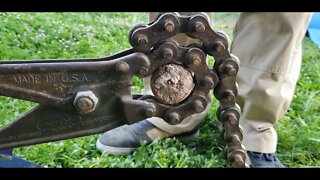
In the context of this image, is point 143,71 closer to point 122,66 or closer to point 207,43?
point 122,66

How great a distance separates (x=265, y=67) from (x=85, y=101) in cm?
82

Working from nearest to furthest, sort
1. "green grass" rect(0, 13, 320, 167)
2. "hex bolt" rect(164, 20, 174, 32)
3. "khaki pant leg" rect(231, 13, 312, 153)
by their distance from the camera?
1. "hex bolt" rect(164, 20, 174, 32)
2. "khaki pant leg" rect(231, 13, 312, 153)
3. "green grass" rect(0, 13, 320, 167)

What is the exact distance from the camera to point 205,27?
1280 millimetres

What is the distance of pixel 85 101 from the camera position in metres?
1.30

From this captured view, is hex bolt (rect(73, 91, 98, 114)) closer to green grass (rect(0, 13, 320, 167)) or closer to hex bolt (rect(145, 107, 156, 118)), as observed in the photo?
hex bolt (rect(145, 107, 156, 118))

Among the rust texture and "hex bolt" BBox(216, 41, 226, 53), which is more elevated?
"hex bolt" BBox(216, 41, 226, 53)

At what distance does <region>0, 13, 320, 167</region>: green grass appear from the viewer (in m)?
2.00

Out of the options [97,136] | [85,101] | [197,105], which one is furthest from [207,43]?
[97,136]

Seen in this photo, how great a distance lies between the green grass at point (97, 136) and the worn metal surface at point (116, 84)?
1.98 feet

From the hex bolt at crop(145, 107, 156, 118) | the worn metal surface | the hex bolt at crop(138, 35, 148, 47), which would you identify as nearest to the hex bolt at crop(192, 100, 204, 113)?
the worn metal surface

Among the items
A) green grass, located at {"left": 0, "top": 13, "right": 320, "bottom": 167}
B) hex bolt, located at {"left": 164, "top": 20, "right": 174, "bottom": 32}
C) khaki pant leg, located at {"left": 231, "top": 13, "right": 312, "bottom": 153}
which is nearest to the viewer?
hex bolt, located at {"left": 164, "top": 20, "right": 174, "bottom": 32}

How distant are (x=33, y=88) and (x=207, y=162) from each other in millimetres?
896

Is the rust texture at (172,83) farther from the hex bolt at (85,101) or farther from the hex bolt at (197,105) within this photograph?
the hex bolt at (85,101)
